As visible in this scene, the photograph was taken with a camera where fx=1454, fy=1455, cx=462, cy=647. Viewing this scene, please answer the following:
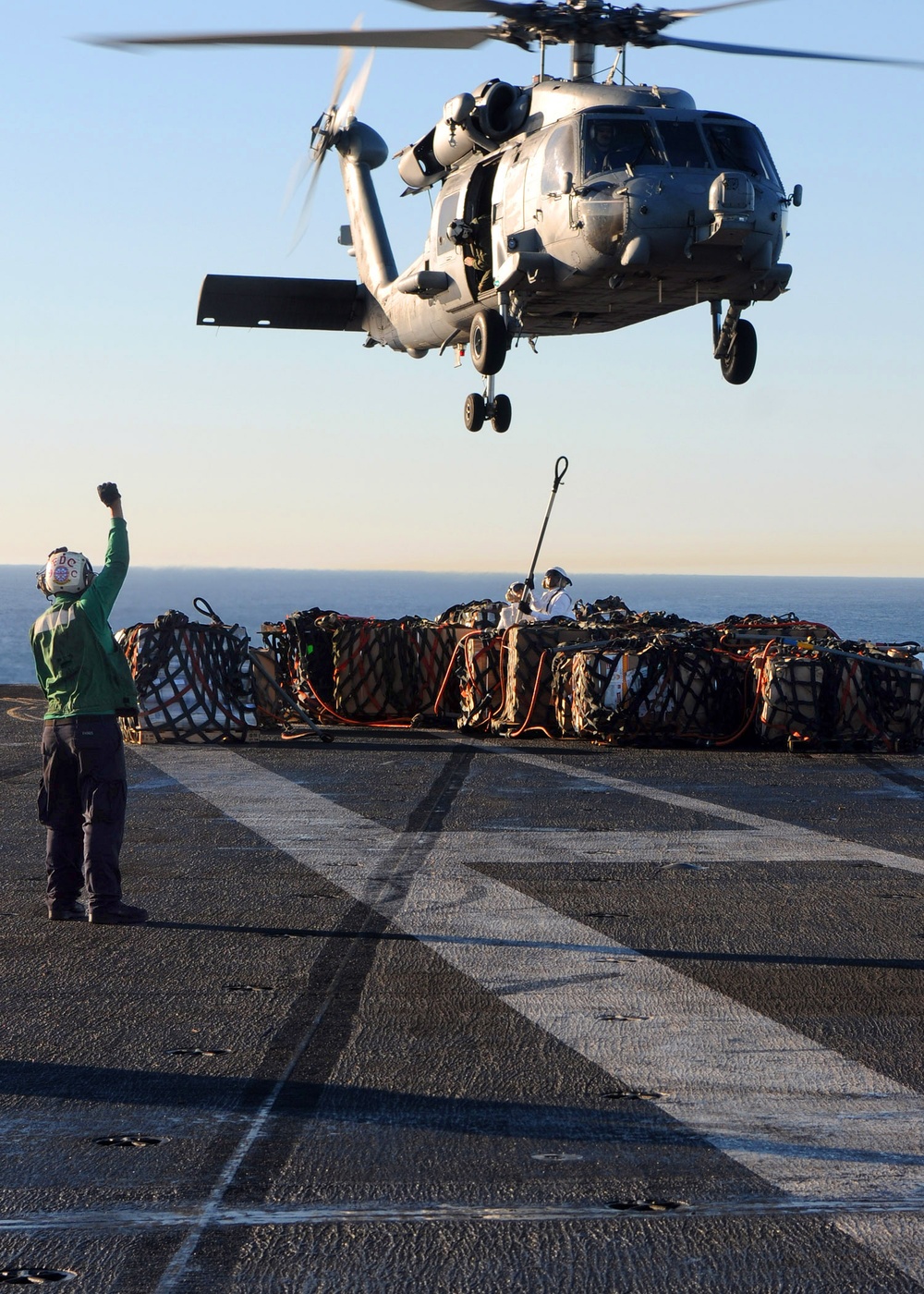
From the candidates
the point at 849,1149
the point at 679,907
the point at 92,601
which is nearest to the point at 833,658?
the point at 679,907

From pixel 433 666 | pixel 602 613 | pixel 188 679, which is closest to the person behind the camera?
pixel 188 679

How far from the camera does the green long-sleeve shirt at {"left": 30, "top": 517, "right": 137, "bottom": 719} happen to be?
331 inches

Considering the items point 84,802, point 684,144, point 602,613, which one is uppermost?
point 684,144

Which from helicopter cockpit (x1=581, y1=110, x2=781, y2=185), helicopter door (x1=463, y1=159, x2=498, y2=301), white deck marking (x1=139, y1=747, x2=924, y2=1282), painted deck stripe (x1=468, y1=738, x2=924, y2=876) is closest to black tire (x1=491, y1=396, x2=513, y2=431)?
helicopter door (x1=463, y1=159, x2=498, y2=301)

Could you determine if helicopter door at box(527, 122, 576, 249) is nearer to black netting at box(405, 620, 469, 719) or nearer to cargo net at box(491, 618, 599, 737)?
cargo net at box(491, 618, 599, 737)

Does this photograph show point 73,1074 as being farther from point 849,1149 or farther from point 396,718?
point 396,718

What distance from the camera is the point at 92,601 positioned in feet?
27.9

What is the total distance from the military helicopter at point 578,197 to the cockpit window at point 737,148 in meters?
0.02

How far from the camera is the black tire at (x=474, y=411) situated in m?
24.8

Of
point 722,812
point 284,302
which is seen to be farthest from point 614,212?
point 284,302

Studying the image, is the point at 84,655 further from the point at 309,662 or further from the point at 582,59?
the point at 582,59

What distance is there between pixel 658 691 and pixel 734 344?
6831mm

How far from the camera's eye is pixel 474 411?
24891mm

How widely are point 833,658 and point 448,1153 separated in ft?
46.9
